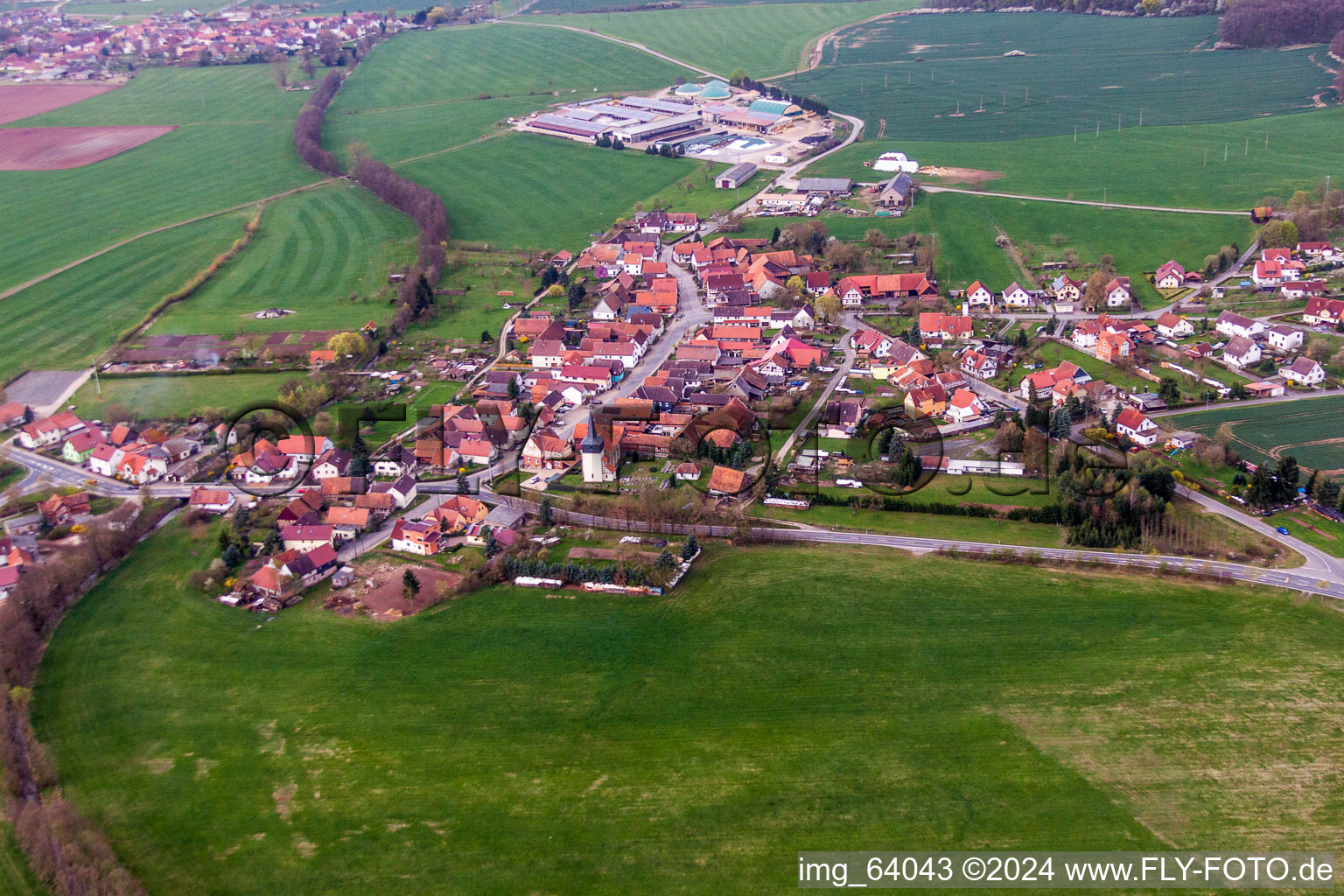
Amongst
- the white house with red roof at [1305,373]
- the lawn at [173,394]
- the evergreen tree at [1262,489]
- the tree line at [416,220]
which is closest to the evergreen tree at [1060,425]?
the evergreen tree at [1262,489]

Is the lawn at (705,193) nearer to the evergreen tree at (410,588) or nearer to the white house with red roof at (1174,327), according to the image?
the white house with red roof at (1174,327)

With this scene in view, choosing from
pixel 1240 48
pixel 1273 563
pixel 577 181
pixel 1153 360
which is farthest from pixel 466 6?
pixel 1273 563

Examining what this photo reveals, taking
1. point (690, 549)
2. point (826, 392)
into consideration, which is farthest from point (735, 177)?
point (690, 549)

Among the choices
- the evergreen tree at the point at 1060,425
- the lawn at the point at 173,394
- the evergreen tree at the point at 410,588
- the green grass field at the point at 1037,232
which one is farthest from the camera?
the green grass field at the point at 1037,232

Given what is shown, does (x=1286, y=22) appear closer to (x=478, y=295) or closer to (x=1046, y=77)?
(x=1046, y=77)

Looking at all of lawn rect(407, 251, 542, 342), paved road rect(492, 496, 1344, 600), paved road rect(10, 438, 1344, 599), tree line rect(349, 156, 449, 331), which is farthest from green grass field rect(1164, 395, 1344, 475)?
tree line rect(349, 156, 449, 331)

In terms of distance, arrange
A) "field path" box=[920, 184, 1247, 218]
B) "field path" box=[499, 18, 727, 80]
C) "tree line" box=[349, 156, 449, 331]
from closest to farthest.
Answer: "tree line" box=[349, 156, 449, 331], "field path" box=[920, 184, 1247, 218], "field path" box=[499, 18, 727, 80]

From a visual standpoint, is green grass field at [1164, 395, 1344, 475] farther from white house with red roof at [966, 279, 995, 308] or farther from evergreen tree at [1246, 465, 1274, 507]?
white house with red roof at [966, 279, 995, 308]
